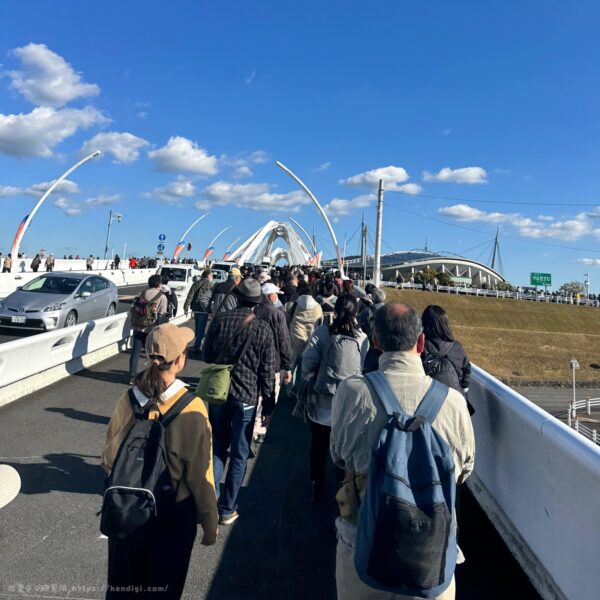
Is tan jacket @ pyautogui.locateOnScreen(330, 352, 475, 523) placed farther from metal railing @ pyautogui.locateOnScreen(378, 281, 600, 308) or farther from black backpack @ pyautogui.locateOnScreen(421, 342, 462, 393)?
metal railing @ pyautogui.locateOnScreen(378, 281, 600, 308)

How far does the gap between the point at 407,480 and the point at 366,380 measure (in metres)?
0.49

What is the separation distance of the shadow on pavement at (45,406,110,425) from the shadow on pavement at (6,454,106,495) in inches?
45.3

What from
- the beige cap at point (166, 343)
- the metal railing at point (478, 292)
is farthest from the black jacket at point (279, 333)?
the metal railing at point (478, 292)

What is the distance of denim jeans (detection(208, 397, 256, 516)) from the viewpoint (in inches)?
150

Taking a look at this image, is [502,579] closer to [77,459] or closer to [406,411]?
[406,411]

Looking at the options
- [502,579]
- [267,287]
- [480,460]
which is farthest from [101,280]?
[502,579]

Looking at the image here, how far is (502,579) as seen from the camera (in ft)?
10.5

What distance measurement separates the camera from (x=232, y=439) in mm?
3955

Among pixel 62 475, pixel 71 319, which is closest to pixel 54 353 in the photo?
pixel 62 475

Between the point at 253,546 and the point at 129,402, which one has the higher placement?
the point at 129,402

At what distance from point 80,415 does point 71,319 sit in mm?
6473

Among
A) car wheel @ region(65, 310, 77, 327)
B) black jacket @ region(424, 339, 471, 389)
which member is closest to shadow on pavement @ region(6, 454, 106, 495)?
black jacket @ region(424, 339, 471, 389)

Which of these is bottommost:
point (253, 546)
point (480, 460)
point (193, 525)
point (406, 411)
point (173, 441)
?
point (253, 546)

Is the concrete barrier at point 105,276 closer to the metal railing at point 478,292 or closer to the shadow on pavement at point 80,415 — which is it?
the shadow on pavement at point 80,415
